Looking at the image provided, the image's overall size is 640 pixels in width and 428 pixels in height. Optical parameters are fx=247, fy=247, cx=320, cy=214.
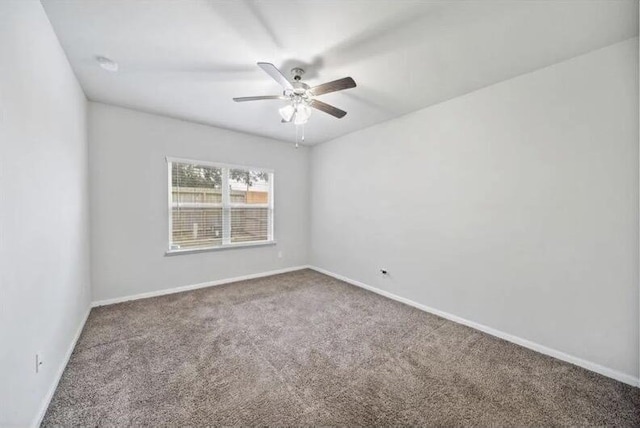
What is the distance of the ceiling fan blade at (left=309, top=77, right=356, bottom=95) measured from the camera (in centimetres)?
194

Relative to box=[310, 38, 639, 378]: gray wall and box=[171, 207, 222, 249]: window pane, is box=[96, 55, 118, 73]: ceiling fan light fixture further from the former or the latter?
box=[310, 38, 639, 378]: gray wall

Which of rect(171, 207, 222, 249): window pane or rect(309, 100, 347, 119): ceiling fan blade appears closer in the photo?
rect(309, 100, 347, 119): ceiling fan blade

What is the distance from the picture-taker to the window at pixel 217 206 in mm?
3750

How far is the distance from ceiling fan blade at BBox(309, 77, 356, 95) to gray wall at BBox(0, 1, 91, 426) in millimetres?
1783

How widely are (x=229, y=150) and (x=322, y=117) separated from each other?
1.69 m

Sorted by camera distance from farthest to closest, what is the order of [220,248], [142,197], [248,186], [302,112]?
[248,186]
[220,248]
[142,197]
[302,112]

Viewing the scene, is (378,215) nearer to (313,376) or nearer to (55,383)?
(313,376)

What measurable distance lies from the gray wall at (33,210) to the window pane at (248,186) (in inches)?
83.6

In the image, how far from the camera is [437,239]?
3096 millimetres

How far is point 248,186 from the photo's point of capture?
4453 millimetres

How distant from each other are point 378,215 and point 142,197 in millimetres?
3414

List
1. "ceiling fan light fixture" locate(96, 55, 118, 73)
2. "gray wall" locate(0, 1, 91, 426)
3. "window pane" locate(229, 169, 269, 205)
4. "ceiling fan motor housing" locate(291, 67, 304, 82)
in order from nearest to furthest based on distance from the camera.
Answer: "gray wall" locate(0, 1, 91, 426) < "ceiling fan light fixture" locate(96, 55, 118, 73) < "ceiling fan motor housing" locate(291, 67, 304, 82) < "window pane" locate(229, 169, 269, 205)

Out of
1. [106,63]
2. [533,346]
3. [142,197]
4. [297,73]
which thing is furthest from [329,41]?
[533,346]

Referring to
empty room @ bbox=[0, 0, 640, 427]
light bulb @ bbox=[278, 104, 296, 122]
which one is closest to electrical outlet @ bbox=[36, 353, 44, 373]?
empty room @ bbox=[0, 0, 640, 427]
